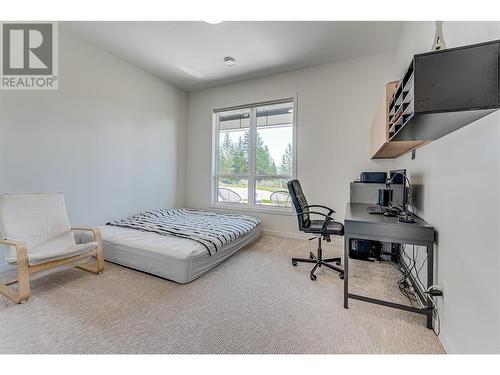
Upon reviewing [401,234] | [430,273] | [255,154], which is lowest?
[430,273]

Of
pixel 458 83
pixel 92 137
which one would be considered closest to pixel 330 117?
pixel 458 83

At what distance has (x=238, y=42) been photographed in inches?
119

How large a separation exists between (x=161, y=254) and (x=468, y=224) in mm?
2441

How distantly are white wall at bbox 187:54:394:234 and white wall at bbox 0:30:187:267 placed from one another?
5.85 ft

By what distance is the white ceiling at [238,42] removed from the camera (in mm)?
2705

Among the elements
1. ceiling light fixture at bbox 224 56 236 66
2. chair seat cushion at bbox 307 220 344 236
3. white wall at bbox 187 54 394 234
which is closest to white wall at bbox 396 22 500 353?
chair seat cushion at bbox 307 220 344 236

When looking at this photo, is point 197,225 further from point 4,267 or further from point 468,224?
point 468,224

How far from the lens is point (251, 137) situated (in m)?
4.29

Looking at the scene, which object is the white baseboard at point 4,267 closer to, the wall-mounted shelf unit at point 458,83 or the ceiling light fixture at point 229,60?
the ceiling light fixture at point 229,60

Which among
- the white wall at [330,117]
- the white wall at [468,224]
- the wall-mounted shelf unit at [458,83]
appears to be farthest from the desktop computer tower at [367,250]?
the wall-mounted shelf unit at [458,83]

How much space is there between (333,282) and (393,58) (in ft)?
10.8

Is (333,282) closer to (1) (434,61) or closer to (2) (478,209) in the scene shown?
(2) (478,209)

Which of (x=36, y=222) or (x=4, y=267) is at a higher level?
(x=36, y=222)

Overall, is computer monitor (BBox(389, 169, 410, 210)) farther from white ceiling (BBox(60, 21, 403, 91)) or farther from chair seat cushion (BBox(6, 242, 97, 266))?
chair seat cushion (BBox(6, 242, 97, 266))
